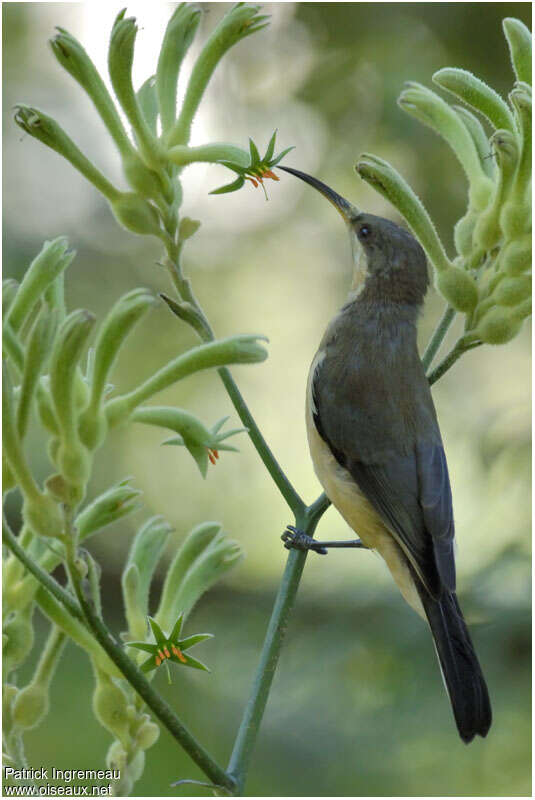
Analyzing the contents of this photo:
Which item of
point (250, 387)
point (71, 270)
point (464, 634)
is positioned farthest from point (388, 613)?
point (71, 270)

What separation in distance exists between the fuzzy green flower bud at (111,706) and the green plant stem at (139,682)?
23 cm

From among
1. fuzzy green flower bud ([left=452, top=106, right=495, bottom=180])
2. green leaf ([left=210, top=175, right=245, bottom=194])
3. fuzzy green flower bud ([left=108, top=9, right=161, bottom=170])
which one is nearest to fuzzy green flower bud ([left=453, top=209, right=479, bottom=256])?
fuzzy green flower bud ([left=452, top=106, right=495, bottom=180])

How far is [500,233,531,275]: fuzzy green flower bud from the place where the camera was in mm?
1665

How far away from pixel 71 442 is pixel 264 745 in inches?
80.4

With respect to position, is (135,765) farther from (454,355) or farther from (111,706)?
(454,355)

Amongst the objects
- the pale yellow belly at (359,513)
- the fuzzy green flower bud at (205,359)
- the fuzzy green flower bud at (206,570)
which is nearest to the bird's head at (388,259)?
the pale yellow belly at (359,513)

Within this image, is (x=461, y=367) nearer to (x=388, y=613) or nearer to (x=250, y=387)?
(x=250, y=387)

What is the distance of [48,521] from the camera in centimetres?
133

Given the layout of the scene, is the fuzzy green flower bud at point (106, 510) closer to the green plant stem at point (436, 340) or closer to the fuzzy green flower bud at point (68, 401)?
the fuzzy green flower bud at point (68, 401)

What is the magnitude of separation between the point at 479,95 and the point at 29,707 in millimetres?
1314

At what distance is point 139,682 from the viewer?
131 centimetres

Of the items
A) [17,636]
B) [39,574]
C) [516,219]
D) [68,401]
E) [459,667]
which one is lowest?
[459,667]

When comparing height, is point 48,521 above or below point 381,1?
below

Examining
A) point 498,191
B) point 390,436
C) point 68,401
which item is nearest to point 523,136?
point 498,191
